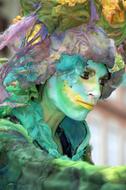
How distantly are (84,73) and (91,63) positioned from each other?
3 centimetres

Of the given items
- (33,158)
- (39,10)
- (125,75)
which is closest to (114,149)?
(125,75)

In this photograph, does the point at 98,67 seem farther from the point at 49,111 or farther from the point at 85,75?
the point at 49,111

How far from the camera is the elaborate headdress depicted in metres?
1.35

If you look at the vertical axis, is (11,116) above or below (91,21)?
below

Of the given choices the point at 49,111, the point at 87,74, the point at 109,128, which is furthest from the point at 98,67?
the point at 109,128

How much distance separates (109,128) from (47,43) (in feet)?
6.33

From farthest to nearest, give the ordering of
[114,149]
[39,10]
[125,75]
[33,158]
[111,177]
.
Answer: [114,149] < [125,75] < [39,10] < [33,158] < [111,177]

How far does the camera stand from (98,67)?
1.42 m

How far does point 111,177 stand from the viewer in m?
0.84

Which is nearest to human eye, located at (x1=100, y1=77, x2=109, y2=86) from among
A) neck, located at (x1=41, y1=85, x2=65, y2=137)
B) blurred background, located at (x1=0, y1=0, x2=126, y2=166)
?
neck, located at (x1=41, y1=85, x2=65, y2=137)

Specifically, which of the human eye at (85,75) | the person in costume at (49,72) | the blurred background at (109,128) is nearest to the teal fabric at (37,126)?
the person in costume at (49,72)

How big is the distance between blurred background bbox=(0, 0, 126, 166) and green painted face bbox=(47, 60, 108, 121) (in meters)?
1.80

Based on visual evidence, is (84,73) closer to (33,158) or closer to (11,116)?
(11,116)

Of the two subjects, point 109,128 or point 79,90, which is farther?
point 109,128
